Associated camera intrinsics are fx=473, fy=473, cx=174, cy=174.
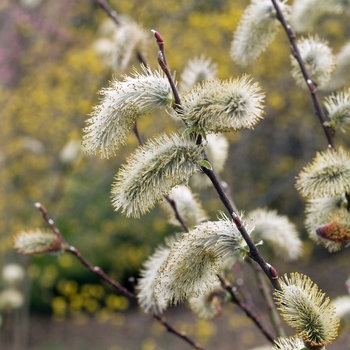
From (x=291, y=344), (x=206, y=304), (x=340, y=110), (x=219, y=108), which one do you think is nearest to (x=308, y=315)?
(x=291, y=344)

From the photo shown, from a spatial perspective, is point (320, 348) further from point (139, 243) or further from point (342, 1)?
point (139, 243)

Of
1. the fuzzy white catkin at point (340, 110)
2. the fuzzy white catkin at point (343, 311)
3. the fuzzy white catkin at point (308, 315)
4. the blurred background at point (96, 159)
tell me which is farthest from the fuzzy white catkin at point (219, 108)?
the blurred background at point (96, 159)

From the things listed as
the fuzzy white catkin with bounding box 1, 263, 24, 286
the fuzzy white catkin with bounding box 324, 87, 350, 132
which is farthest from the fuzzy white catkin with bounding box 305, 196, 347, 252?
the fuzzy white catkin with bounding box 1, 263, 24, 286

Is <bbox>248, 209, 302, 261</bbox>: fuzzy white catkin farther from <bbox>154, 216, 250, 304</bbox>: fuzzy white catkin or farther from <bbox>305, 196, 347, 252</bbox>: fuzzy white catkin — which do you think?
<bbox>154, 216, 250, 304</bbox>: fuzzy white catkin

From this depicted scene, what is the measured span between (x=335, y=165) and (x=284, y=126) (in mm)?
6160

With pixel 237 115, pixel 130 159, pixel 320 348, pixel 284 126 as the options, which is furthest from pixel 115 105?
pixel 284 126

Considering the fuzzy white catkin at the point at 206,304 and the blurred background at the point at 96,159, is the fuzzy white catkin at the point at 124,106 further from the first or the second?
the blurred background at the point at 96,159

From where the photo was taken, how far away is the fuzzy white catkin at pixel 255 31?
71.1 inches

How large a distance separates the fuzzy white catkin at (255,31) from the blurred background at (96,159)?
3.81m

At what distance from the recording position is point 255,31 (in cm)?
181

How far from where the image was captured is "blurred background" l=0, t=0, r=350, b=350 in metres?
6.55

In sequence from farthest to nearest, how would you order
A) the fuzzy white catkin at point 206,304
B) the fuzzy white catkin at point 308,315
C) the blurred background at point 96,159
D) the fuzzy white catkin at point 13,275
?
the blurred background at point 96,159
the fuzzy white catkin at point 13,275
the fuzzy white catkin at point 206,304
the fuzzy white catkin at point 308,315

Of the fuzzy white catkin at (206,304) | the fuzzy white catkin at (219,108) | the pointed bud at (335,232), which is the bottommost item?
the fuzzy white catkin at (206,304)

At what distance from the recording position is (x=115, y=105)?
123cm
